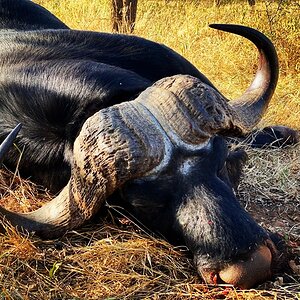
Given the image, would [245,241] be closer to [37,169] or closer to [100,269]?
[100,269]

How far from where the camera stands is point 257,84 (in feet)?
10.9

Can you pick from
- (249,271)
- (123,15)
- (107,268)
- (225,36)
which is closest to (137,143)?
(107,268)

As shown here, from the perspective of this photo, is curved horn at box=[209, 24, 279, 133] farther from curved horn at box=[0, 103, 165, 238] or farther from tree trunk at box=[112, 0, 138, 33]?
tree trunk at box=[112, 0, 138, 33]

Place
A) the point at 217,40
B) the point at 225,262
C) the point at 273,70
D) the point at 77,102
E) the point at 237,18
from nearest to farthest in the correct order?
1. the point at 225,262
2. the point at 77,102
3. the point at 273,70
4. the point at 217,40
5. the point at 237,18

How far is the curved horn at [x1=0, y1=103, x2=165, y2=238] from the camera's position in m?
2.49

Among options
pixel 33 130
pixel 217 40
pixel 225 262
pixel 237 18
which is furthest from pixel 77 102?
pixel 237 18

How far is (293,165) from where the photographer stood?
169 inches

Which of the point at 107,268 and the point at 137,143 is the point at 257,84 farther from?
the point at 107,268

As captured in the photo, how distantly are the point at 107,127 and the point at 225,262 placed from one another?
736mm

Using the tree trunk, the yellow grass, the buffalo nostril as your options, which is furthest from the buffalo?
the tree trunk

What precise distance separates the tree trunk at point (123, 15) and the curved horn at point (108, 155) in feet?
18.4

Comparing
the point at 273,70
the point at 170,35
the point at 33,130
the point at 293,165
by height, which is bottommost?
the point at 170,35

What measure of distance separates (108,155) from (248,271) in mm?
734

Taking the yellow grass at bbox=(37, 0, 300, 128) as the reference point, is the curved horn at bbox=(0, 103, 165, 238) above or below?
above
